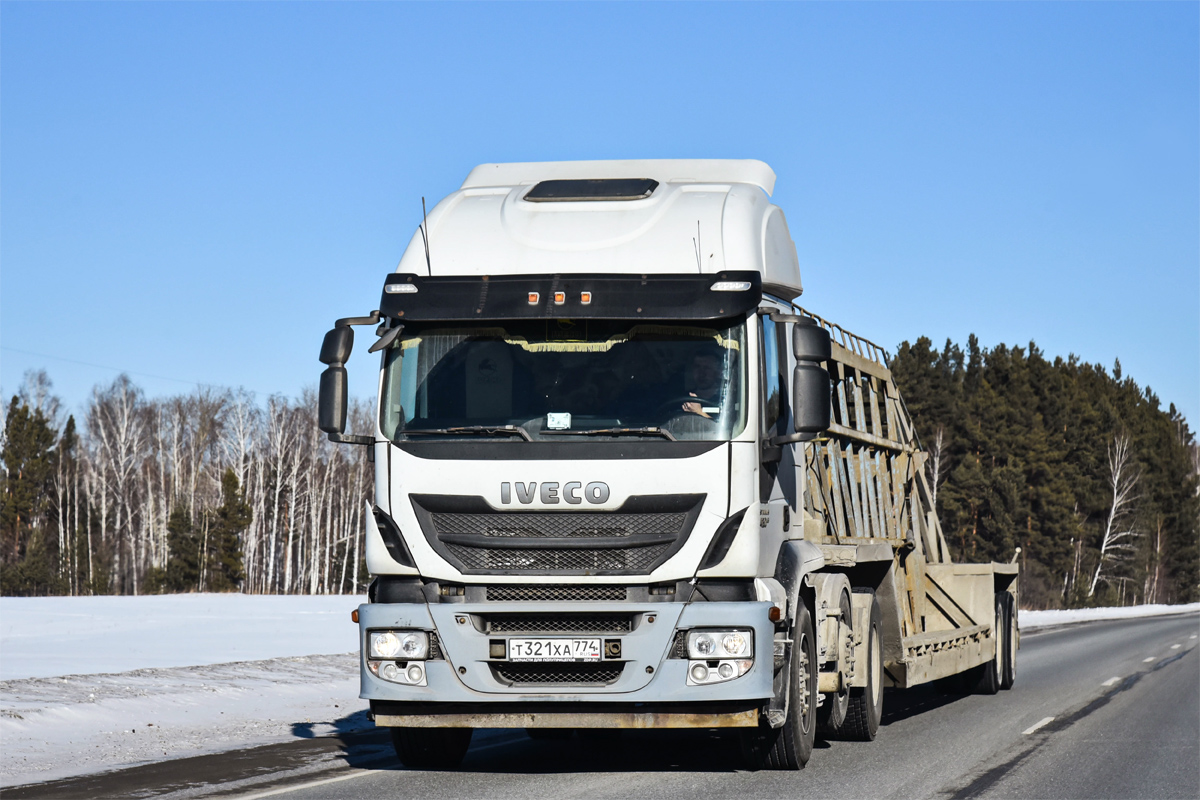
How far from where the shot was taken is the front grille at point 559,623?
27.6 feet

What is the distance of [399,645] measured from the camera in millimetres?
8633

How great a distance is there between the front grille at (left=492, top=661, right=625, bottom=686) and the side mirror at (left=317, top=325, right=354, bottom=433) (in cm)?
183

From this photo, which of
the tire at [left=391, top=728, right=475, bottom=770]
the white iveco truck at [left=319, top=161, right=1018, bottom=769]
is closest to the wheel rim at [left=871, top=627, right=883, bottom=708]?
the white iveco truck at [left=319, top=161, right=1018, bottom=769]

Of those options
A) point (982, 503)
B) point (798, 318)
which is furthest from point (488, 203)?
point (982, 503)

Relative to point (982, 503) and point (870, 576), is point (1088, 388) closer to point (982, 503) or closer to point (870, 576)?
point (982, 503)

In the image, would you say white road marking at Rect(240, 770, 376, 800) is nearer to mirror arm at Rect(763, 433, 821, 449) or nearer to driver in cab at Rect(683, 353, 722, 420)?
driver in cab at Rect(683, 353, 722, 420)

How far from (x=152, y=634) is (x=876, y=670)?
64.0 ft

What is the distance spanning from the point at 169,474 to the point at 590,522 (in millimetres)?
84170

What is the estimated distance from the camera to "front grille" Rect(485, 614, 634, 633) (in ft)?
27.6

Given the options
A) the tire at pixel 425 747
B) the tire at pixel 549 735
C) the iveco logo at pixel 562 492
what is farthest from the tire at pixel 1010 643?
the iveco logo at pixel 562 492

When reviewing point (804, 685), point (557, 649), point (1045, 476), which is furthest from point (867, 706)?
point (1045, 476)

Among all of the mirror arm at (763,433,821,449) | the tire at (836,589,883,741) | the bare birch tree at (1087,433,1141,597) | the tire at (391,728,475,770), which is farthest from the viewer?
the bare birch tree at (1087,433,1141,597)

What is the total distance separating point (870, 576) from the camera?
1237 centimetres

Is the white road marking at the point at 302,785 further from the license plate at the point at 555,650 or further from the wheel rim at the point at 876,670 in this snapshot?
the wheel rim at the point at 876,670
